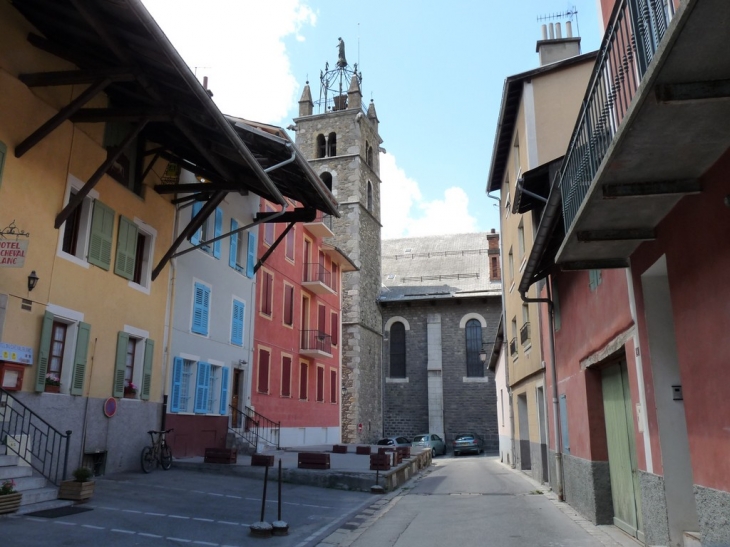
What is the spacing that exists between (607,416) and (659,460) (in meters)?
3.00

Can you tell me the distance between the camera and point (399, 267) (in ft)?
156

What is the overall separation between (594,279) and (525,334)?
932cm

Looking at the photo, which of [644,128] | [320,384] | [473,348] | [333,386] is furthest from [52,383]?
[473,348]

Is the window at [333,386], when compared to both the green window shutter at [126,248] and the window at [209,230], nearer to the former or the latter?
the window at [209,230]

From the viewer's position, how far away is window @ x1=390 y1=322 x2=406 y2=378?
4050cm

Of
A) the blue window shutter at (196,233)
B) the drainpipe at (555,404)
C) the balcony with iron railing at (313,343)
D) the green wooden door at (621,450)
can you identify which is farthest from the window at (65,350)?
the balcony with iron railing at (313,343)

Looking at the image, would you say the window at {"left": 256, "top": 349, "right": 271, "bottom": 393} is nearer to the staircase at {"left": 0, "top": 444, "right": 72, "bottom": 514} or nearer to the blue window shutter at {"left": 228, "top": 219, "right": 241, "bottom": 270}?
the blue window shutter at {"left": 228, "top": 219, "right": 241, "bottom": 270}

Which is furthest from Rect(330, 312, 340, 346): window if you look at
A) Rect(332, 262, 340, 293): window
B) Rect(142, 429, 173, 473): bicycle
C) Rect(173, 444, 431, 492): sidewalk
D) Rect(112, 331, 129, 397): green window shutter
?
Rect(112, 331, 129, 397): green window shutter

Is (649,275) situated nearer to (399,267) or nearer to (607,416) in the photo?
(607,416)

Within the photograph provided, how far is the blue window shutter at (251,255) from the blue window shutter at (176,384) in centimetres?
519

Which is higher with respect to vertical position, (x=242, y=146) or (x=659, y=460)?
(x=242, y=146)

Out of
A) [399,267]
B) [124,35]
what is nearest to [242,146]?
[124,35]

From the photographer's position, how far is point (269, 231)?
2330cm

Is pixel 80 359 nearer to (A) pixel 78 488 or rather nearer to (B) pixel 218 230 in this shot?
(A) pixel 78 488
